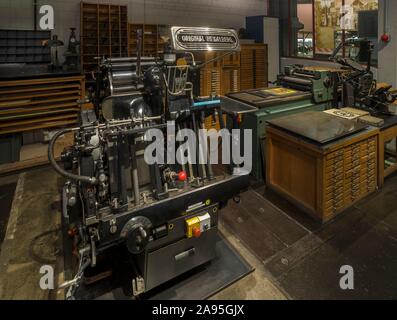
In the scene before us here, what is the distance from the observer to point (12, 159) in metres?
3.17

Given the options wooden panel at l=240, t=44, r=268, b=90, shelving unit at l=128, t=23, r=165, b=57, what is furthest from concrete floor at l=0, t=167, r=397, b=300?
wooden panel at l=240, t=44, r=268, b=90

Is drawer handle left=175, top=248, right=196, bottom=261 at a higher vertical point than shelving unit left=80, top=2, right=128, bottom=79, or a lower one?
lower

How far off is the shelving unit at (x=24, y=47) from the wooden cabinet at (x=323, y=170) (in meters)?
3.07

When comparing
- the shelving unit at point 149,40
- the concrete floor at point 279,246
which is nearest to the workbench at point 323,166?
the concrete floor at point 279,246

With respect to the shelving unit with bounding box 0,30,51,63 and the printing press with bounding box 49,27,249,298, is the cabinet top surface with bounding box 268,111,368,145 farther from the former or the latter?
the shelving unit with bounding box 0,30,51,63

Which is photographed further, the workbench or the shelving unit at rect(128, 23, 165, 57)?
the shelving unit at rect(128, 23, 165, 57)

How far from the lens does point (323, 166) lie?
6.55 ft

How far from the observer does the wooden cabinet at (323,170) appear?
2.05 meters

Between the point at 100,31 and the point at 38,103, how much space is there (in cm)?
149

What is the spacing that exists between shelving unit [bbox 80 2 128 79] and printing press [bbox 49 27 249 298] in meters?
2.66

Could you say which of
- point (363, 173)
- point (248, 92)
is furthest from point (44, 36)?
point (363, 173)

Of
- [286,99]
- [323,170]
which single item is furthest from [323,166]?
[286,99]

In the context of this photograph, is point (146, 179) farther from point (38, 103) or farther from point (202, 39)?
point (38, 103)

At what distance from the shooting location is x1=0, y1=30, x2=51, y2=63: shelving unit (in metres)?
3.41
